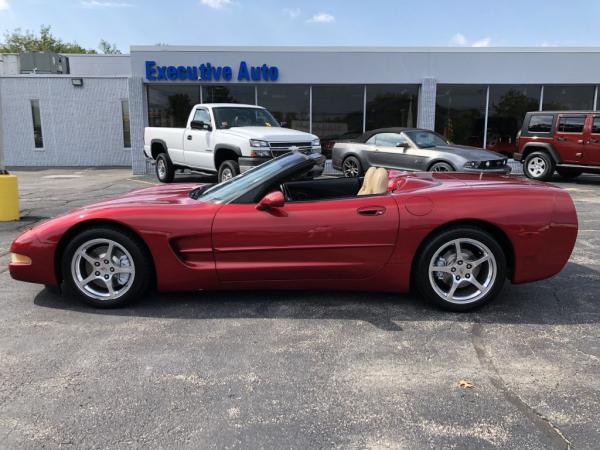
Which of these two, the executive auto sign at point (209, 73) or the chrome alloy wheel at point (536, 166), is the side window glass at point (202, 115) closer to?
the executive auto sign at point (209, 73)

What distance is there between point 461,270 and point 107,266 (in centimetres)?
280

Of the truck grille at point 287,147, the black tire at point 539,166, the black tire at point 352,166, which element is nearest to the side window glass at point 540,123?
the black tire at point 539,166

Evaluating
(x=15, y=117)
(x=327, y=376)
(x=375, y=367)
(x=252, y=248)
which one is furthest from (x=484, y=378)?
(x=15, y=117)

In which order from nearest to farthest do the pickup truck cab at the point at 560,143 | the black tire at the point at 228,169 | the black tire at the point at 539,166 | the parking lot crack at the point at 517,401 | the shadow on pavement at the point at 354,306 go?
the parking lot crack at the point at 517,401 → the shadow on pavement at the point at 354,306 → the black tire at the point at 228,169 → the pickup truck cab at the point at 560,143 → the black tire at the point at 539,166

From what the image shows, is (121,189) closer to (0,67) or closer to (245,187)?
(245,187)

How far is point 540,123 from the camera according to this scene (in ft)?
43.8

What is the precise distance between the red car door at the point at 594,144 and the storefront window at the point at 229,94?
10.0 metres

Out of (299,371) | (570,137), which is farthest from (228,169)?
(570,137)

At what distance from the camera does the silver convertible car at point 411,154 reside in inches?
405

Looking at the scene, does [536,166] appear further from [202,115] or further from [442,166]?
[202,115]

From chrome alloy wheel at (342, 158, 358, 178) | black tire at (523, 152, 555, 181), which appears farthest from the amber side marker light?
black tire at (523, 152, 555, 181)

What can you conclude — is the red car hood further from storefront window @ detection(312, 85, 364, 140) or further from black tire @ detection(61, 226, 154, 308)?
storefront window @ detection(312, 85, 364, 140)

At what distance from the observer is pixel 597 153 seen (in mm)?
12383

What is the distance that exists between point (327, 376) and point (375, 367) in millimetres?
320
